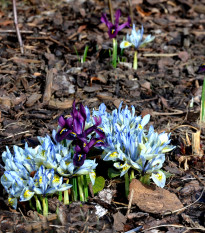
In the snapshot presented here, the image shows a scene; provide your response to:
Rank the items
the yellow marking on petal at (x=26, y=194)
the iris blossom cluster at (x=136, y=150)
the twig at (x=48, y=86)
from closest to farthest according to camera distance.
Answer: the yellow marking on petal at (x=26, y=194) < the iris blossom cluster at (x=136, y=150) < the twig at (x=48, y=86)

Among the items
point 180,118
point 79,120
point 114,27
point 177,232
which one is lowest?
point 177,232

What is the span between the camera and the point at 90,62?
467cm

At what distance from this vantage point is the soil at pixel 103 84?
2.72 metres

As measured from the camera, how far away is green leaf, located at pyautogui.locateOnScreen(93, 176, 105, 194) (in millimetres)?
2836

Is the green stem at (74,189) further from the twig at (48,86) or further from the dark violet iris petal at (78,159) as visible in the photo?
the twig at (48,86)

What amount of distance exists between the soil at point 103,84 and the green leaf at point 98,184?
117 millimetres

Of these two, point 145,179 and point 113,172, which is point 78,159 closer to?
point 113,172

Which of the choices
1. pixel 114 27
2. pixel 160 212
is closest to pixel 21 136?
pixel 160 212

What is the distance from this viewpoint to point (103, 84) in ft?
14.3

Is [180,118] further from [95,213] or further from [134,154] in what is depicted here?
[95,213]

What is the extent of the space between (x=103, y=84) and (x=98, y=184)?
1.74 metres

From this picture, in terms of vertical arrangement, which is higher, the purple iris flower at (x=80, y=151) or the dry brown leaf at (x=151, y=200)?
the purple iris flower at (x=80, y=151)

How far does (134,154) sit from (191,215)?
62 centimetres

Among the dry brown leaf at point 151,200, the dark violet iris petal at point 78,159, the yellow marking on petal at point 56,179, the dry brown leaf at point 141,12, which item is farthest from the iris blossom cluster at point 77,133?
the dry brown leaf at point 141,12
